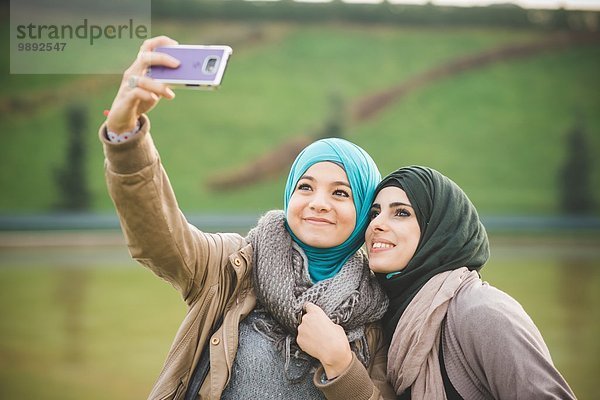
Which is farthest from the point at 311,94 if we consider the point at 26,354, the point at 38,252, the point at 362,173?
the point at 362,173

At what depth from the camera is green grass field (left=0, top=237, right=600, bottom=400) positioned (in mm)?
5902

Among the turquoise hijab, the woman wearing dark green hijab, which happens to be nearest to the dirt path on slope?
the turquoise hijab

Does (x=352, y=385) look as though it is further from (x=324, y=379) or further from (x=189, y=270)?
(x=189, y=270)

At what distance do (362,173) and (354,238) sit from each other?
0.25 meters

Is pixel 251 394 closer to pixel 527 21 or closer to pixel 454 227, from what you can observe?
pixel 454 227

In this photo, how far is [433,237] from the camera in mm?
2424

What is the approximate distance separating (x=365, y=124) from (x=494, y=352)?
21.9 m

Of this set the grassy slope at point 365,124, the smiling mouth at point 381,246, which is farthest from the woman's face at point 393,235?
the grassy slope at point 365,124

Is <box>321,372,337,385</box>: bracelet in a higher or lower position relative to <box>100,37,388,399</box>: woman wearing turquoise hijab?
lower

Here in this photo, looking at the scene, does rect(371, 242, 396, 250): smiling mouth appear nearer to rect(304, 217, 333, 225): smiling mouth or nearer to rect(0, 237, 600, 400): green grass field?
rect(304, 217, 333, 225): smiling mouth

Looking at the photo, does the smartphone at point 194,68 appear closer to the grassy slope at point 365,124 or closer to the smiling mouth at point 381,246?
the smiling mouth at point 381,246

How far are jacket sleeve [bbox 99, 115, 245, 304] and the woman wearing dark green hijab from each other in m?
0.65

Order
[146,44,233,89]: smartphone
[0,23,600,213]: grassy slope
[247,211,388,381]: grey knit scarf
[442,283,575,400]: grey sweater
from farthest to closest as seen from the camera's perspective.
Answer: [0,23,600,213]: grassy slope, [247,211,388,381]: grey knit scarf, [442,283,575,400]: grey sweater, [146,44,233,89]: smartphone

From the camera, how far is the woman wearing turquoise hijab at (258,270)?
79.6 inches
